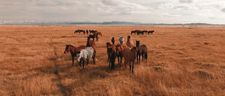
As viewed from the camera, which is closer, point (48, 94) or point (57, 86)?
point (48, 94)

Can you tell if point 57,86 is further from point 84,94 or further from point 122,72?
point 122,72

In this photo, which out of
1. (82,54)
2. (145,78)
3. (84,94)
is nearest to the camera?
(84,94)

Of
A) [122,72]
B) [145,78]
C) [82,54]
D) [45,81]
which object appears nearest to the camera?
[45,81]

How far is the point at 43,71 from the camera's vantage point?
13.3m

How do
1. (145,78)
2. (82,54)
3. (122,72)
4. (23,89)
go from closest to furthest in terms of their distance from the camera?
(23,89), (145,78), (122,72), (82,54)

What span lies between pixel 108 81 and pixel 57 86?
2.19 meters

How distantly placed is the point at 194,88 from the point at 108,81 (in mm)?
→ 3587

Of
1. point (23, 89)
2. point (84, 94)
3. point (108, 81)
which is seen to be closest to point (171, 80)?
point (108, 81)

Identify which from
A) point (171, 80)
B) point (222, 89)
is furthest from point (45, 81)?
point (222, 89)

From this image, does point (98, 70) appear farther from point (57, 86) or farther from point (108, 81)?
point (57, 86)

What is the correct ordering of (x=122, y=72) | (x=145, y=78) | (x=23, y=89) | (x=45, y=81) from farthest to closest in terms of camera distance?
(x=122, y=72)
(x=145, y=78)
(x=45, y=81)
(x=23, y=89)

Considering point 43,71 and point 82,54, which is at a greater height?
point 82,54

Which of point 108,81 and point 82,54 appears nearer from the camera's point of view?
point 108,81

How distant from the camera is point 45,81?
10625mm
